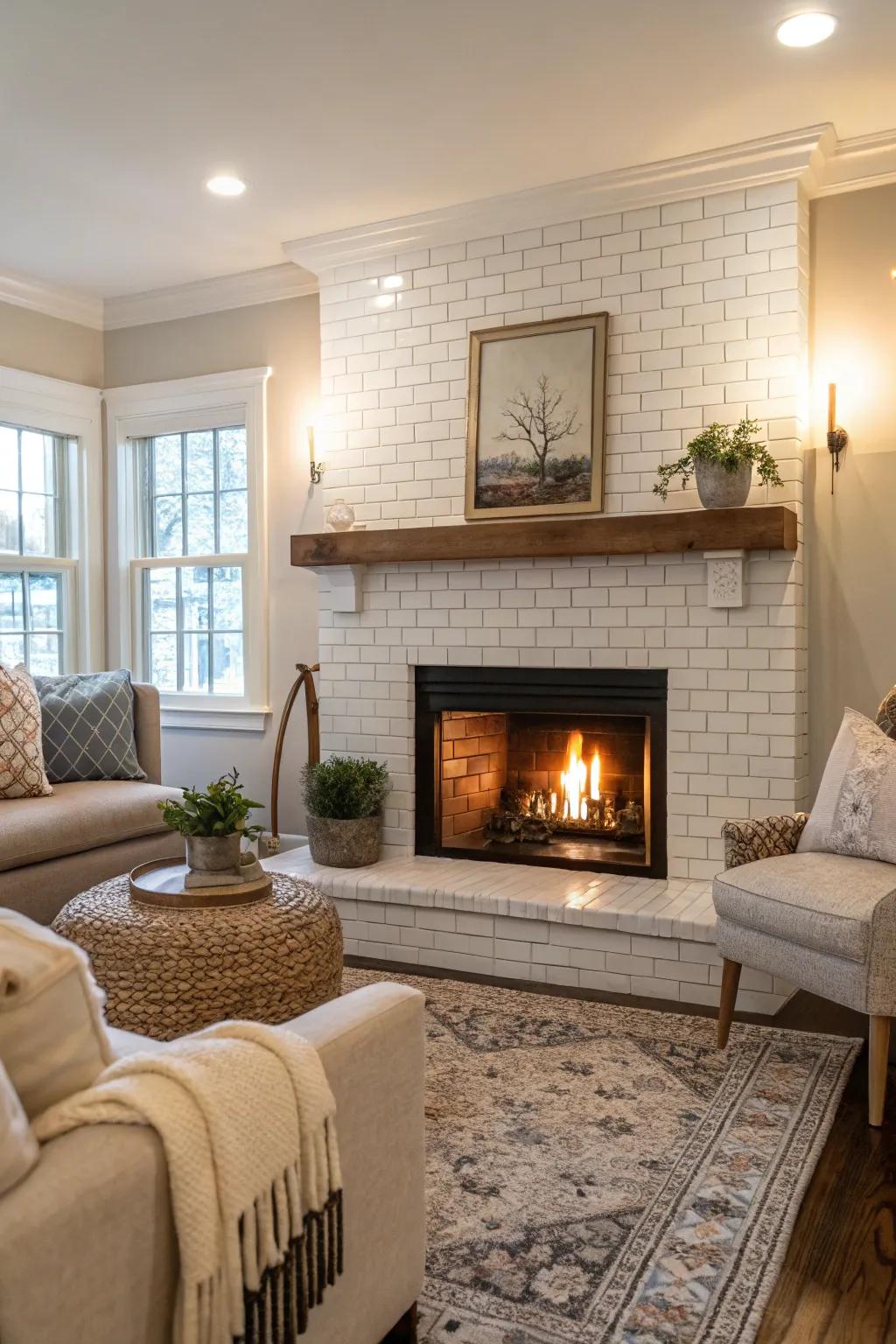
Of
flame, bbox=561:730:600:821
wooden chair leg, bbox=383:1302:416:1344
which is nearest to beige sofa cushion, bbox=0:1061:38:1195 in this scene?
wooden chair leg, bbox=383:1302:416:1344

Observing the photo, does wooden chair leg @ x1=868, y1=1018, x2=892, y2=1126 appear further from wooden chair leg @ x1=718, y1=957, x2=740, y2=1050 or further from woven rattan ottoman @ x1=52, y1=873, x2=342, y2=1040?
woven rattan ottoman @ x1=52, y1=873, x2=342, y2=1040

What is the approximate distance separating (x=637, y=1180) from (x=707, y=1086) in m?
0.56

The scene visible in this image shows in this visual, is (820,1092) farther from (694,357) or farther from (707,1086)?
(694,357)

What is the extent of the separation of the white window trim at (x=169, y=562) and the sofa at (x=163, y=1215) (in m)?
3.51

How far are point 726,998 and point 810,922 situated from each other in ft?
1.52

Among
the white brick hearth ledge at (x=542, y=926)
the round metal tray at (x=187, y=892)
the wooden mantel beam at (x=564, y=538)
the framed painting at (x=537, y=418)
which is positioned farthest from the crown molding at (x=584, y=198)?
the round metal tray at (x=187, y=892)

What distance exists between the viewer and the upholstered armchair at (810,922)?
261 centimetres

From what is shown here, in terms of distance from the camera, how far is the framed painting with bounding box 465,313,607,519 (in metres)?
4.07

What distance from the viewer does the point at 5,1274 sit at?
100cm

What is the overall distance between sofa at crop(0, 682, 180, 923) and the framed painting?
1.75 meters

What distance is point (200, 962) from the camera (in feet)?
8.02

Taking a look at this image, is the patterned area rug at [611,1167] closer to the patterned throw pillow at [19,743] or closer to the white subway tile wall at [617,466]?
the white subway tile wall at [617,466]

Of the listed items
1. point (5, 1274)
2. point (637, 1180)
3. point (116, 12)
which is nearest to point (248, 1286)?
point (5, 1274)

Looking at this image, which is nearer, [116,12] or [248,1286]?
[248,1286]
